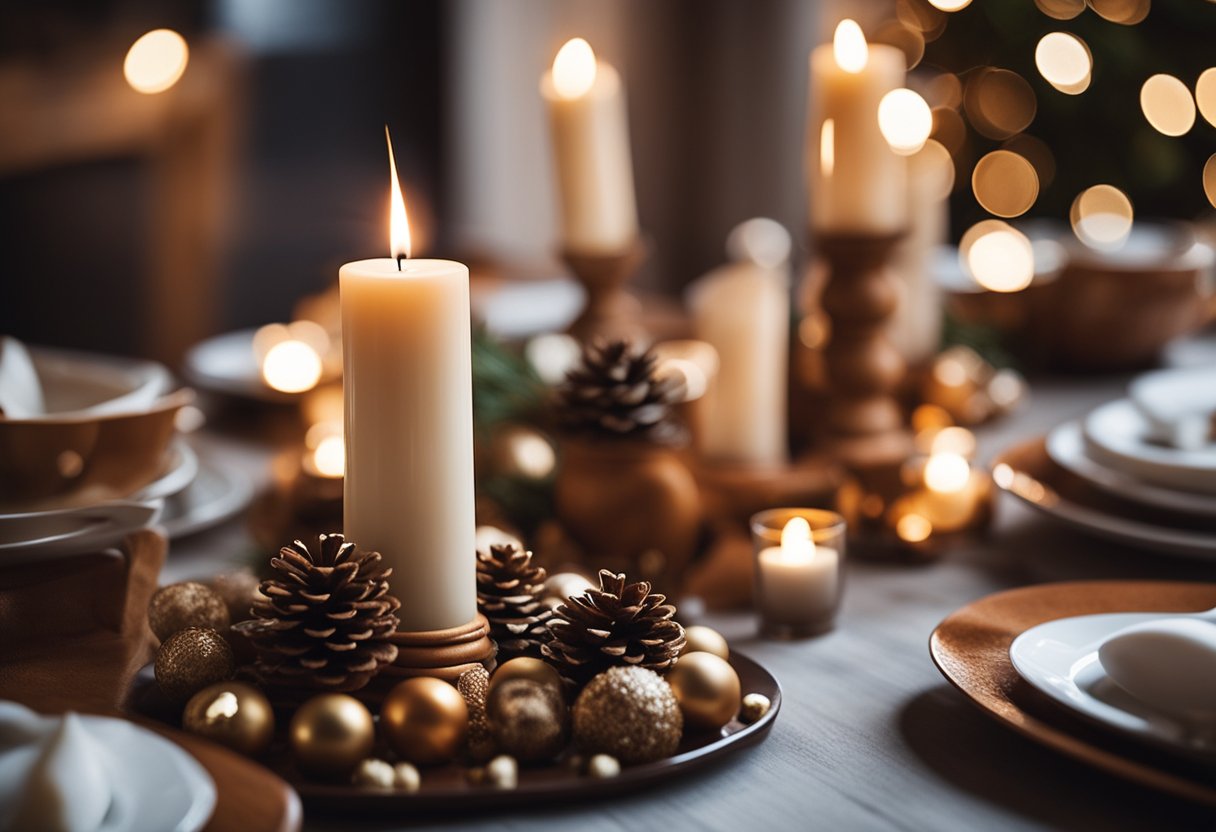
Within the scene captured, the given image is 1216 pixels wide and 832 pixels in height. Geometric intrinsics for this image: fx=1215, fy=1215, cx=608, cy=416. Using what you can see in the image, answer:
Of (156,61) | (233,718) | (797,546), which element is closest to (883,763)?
(797,546)

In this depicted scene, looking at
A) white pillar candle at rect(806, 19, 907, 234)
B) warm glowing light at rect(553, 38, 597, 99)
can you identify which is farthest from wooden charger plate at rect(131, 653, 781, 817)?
warm glowing light at rect(553, 38, 597, 99)

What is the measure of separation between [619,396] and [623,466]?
48 mm

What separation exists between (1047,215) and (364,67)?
1.59 m

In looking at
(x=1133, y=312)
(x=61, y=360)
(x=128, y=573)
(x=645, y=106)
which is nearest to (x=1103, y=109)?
(x=1133, y=312)

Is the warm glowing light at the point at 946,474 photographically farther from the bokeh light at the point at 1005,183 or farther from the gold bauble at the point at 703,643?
the bokeh light at the point at 1005,183

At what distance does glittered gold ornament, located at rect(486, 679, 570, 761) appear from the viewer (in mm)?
495

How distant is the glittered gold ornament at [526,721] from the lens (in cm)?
50

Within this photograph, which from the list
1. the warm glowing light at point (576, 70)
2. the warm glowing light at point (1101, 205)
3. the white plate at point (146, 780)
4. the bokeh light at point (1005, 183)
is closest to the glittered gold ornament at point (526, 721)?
the white plate at point (146, 780)

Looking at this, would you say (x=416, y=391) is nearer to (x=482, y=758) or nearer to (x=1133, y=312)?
(x=482, y=758)

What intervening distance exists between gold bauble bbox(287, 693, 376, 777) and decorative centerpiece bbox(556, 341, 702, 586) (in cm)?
28

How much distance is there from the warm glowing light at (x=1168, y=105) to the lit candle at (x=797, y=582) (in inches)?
69.4

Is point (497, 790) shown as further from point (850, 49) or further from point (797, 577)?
point (850, 49)

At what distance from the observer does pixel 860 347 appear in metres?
0.92

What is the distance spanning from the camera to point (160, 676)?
1.78 feet
